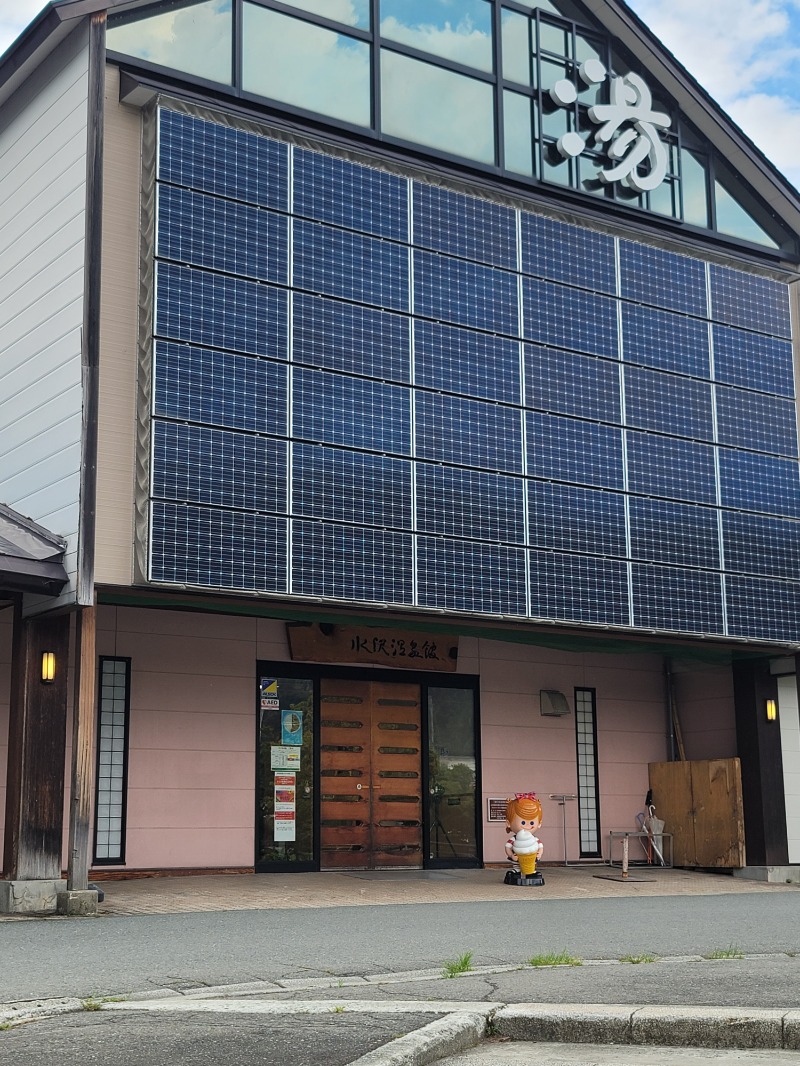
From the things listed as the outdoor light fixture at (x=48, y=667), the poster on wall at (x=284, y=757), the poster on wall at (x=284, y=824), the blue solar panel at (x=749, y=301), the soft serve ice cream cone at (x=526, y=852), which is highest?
the blue solar panel at (x=749, y=301)

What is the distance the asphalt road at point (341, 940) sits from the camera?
28.4 feet

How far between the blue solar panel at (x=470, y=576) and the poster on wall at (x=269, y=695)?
12.1ft

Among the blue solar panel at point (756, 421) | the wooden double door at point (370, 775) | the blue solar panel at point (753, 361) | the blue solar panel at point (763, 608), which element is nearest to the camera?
the blue solar panel at point (763, 608)

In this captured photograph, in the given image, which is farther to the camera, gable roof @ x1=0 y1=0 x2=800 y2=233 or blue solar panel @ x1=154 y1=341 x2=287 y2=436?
gable roof @ x1=0 y1=0 x2=800 y2=233

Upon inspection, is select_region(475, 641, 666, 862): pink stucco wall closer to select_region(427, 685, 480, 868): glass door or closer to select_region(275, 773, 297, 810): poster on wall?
select_region(427, 685, 480, 868): glass door

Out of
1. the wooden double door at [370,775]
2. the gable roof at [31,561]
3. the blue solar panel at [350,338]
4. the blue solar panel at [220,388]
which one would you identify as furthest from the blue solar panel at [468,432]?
the gable roof at [31,561]

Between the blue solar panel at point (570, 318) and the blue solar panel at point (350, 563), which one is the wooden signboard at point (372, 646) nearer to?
the blue solar panel at point (350, 563)

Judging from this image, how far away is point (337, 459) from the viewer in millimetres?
15312

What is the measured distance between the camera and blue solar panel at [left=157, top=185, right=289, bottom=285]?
1461cm

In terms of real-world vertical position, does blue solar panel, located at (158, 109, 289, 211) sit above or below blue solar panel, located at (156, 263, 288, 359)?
above

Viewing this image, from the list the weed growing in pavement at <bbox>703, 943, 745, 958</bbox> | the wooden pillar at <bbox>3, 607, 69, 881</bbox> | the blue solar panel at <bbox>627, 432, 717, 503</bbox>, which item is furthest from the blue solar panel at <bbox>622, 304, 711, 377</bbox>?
the weed growing in pavement at <bbox>703, 943, 745, 958</bbox>

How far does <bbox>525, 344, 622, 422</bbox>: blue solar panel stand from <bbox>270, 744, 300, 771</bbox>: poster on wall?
570cm

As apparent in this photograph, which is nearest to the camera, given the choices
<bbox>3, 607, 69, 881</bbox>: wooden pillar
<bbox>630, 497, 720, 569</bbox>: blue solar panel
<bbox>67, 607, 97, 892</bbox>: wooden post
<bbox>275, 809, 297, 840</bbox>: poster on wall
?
<bbox>67, 607, 97, 892</bbox>: wooden post

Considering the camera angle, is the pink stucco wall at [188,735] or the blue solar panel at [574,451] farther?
the pink stucco wall at [188,735]
